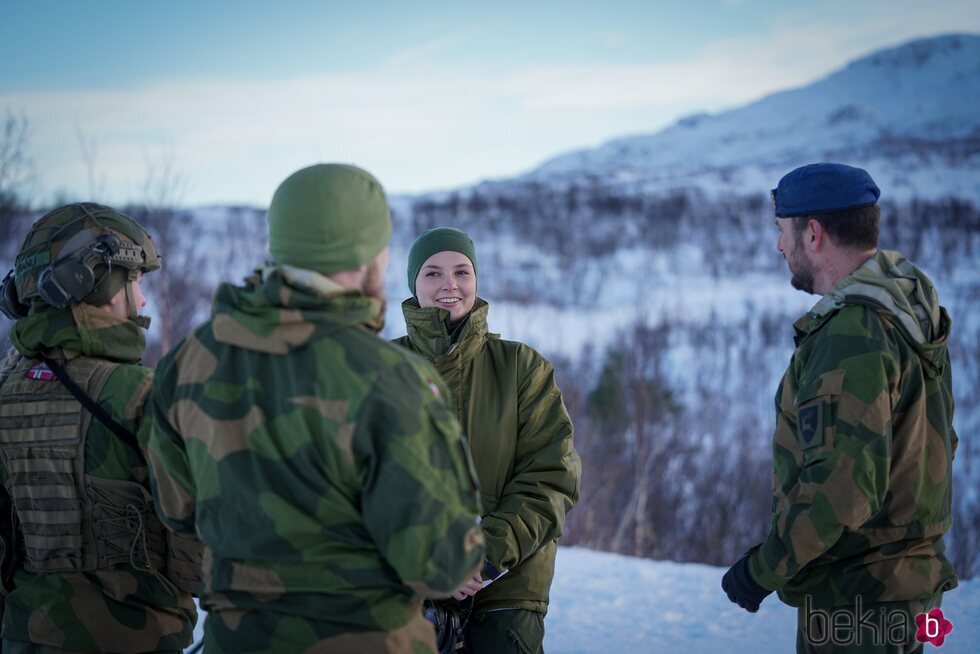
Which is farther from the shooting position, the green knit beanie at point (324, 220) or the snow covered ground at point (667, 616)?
the snow covered ground at point (667, 616)

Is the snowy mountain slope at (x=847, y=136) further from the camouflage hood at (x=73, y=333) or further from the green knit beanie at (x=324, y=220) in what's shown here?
the green knit beanie at (x=324, y=220)

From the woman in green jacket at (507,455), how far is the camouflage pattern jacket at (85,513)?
3.23 ft

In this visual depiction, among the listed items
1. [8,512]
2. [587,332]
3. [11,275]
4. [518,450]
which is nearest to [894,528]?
[518,450]

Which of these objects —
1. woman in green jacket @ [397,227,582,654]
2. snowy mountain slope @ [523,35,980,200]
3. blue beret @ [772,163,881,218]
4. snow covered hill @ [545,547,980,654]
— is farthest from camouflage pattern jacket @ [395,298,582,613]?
snowy mountain slope @ [523,35,980,200]

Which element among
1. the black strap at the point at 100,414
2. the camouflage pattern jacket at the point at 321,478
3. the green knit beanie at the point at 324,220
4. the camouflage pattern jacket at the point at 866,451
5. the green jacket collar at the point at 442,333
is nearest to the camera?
the camouflage pattern jacket at the point at 321,478

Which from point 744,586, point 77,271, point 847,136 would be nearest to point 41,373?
point 77,271

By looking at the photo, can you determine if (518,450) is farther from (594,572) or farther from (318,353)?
(594,572)

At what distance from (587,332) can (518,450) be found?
25583mm

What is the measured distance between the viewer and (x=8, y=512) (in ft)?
8.66

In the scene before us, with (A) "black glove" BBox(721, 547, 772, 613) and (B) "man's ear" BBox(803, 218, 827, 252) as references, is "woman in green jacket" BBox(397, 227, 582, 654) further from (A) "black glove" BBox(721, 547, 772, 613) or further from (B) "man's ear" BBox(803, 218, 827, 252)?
(B) "man's ear" BBox(803, 218, 827, 252)

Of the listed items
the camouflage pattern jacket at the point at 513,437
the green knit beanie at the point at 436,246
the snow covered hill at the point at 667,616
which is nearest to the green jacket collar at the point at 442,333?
the camouflage pattern jacket at the point at 513,437

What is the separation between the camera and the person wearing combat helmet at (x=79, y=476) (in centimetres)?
246

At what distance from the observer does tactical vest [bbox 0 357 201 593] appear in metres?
2.46

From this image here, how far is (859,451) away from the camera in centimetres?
260
